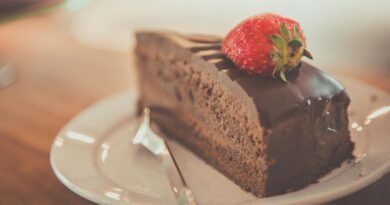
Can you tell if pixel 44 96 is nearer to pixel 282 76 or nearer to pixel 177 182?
pixel 177 182

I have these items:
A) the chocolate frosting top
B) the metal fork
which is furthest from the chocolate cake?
the metal fork

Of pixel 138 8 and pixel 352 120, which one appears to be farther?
pixel 138 8

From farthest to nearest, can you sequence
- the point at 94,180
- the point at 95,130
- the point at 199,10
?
the point at 199,10 < the point at 95,130 < the point at 94,180

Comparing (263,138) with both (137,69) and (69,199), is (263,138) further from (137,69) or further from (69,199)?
(137,69)

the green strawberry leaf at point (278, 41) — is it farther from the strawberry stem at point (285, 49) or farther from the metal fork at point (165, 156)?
the metal fork at point (165, 156)

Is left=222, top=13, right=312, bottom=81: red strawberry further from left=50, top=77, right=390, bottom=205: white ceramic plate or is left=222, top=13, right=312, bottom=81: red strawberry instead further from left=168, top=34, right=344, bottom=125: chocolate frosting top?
left=50, top=77, right=390, bottom=205: white ceramic plate

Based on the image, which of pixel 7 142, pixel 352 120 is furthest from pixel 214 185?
pixel 7 142
